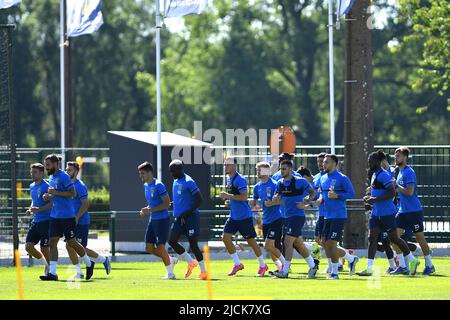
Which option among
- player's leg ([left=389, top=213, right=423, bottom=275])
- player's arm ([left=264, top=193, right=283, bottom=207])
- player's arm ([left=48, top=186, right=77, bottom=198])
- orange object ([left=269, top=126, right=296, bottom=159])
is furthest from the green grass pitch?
orange object ([left=269, top=126, right=296, bottom=159])

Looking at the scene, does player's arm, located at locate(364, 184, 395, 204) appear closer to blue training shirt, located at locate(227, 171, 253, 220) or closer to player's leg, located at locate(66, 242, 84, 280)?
blue training shirt, located at locate(227, 171, 253, 220)

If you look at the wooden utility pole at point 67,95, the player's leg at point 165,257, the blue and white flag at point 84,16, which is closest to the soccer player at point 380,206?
the player's leg at point 165,257

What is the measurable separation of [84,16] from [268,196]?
1110 cm

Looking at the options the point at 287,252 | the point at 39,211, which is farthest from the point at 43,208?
the point at 287,252

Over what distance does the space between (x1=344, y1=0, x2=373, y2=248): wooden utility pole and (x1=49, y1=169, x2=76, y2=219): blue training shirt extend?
937 cm

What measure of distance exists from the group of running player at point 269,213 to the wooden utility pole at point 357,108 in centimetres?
603

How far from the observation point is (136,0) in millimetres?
79375

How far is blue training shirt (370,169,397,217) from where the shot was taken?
20953 millimetres

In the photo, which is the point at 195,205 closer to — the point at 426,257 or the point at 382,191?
the point at 382,191

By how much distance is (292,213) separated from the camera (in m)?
21.5

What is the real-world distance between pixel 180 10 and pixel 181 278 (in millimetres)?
8896

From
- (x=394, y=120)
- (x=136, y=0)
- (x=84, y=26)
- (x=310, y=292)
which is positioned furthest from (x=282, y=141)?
(x=136, y=0)

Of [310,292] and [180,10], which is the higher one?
[180,10]
